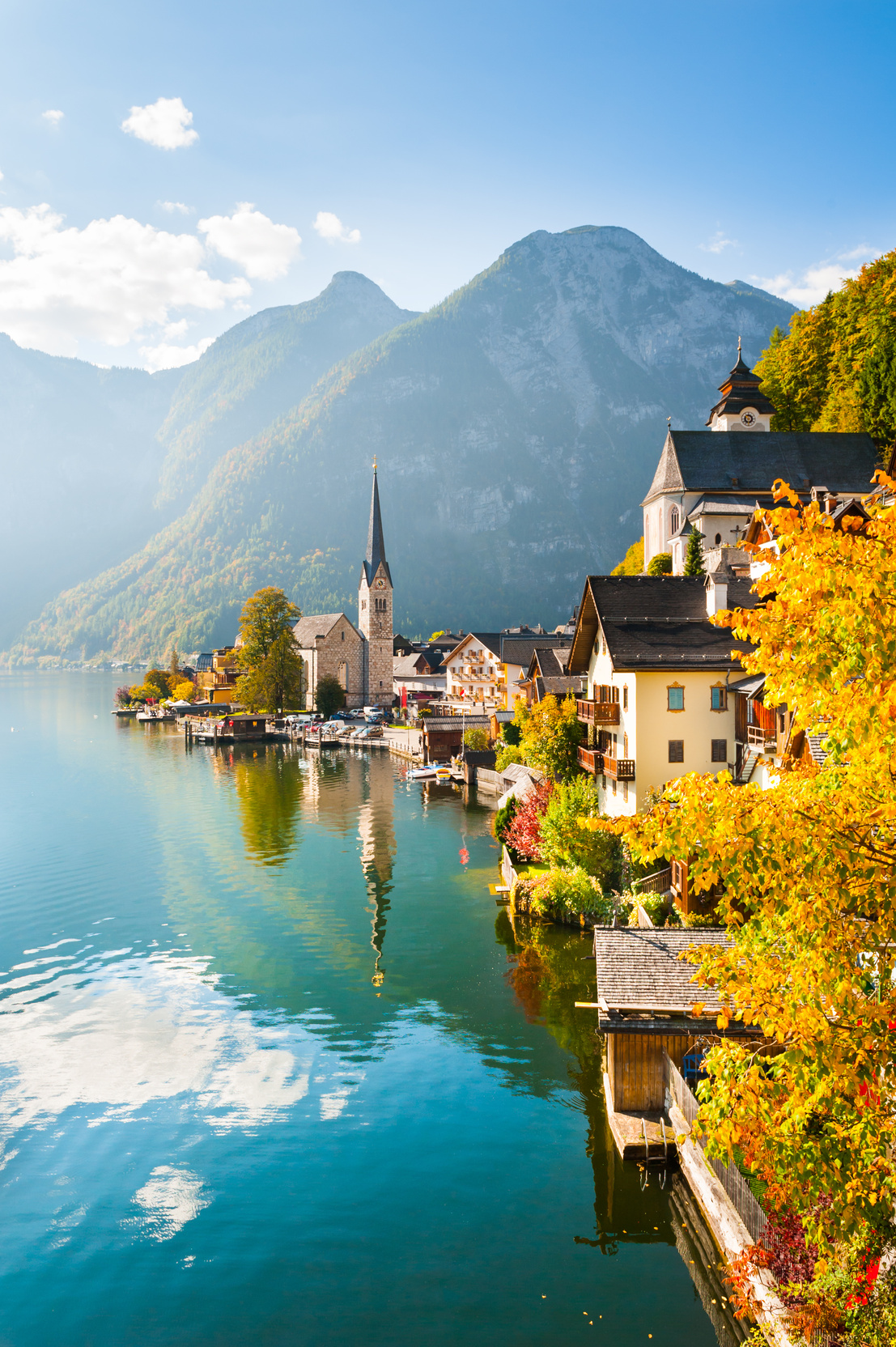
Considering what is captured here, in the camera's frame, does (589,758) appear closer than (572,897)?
No

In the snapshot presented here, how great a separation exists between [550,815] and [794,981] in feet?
92.7

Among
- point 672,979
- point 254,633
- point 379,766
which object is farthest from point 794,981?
point 254,633

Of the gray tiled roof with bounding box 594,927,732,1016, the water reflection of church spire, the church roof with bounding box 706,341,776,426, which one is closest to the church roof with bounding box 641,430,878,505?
the church roof with bounding box 706,341,776,426

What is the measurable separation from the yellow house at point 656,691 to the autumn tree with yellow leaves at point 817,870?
2525cm

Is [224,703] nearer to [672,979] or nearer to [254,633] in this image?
[254,633]

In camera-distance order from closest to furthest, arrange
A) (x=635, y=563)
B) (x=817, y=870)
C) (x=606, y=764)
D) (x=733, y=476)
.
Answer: (x=817, y=870) → (x=606, y=764) → (x=733, y=476) → (x=635, y=563)

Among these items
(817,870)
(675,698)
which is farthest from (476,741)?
(817,870)

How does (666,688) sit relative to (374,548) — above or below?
below

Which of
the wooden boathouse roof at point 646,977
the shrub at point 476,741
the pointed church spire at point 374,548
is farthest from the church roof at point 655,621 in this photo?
the pointed church spire at point 374,548

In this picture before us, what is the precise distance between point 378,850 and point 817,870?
4565cm

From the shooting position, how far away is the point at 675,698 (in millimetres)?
35125

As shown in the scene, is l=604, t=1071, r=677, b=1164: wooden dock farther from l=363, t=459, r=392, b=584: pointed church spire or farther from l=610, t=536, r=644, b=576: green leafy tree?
l=363, t=459, r=392, b=584: pointed church spire

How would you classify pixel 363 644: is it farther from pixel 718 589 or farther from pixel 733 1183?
pixel 733 1183

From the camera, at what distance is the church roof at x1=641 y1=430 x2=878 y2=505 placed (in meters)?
70.3
